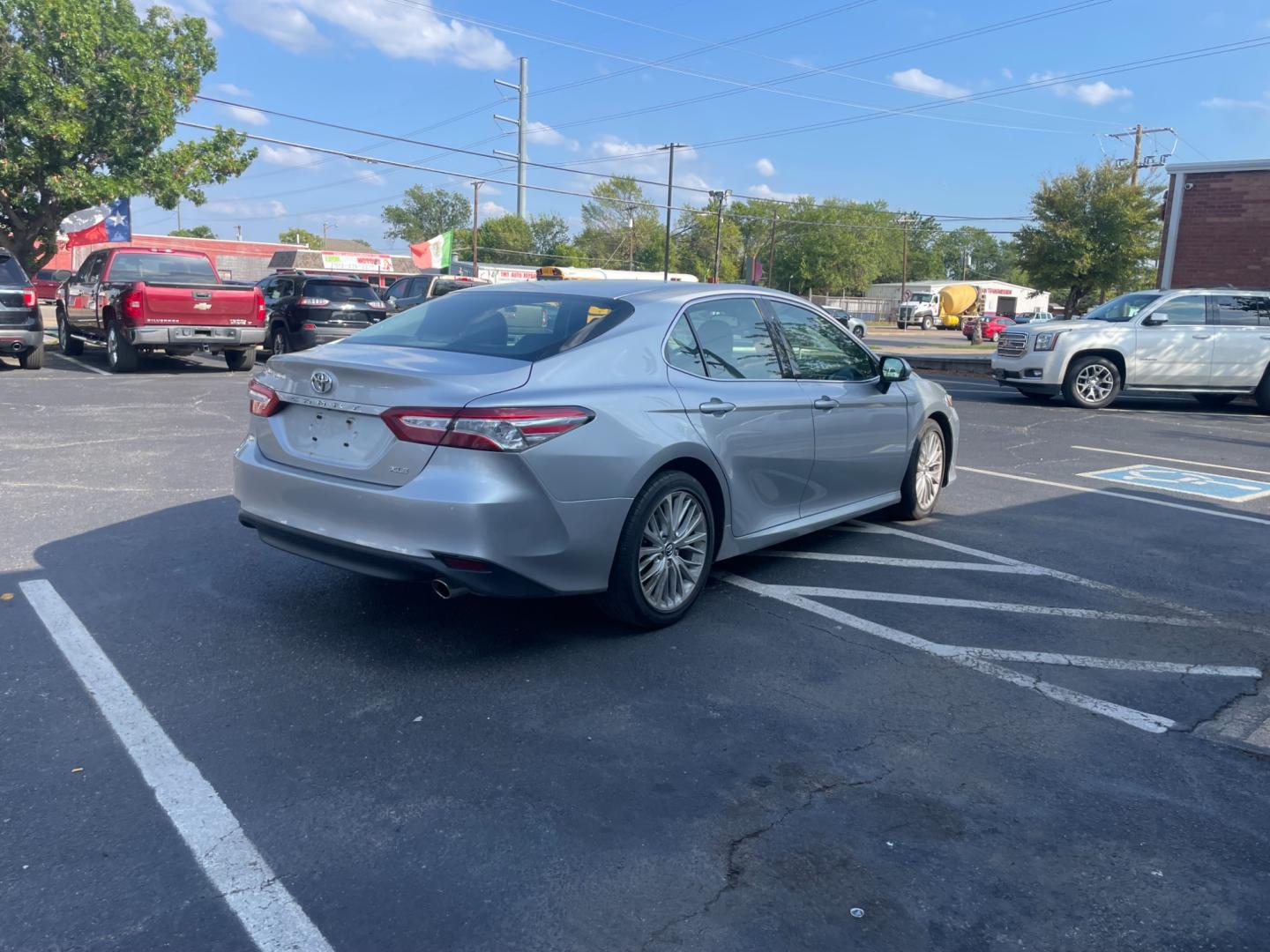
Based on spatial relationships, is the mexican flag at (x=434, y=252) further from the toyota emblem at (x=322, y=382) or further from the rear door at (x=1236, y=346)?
the toyota emblem at (x=322, y=382)

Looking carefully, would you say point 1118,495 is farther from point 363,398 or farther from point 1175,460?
point 363,398

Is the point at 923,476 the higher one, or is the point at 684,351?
the point at 684,351

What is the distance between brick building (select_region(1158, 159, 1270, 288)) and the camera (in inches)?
828

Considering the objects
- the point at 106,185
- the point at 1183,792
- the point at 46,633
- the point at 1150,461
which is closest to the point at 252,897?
the point at 46,633

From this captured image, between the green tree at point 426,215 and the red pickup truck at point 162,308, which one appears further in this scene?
the green tree at point 426,215

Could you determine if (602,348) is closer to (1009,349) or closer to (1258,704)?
(1258,704)

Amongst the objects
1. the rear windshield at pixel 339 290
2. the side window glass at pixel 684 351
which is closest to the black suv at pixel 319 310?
the rear windshield at pixel 339 290

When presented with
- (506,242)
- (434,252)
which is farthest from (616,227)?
(434,252)

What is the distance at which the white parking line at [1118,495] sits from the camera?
24.8 feet

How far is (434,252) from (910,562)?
1509 inches

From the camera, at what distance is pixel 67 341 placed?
1748cm

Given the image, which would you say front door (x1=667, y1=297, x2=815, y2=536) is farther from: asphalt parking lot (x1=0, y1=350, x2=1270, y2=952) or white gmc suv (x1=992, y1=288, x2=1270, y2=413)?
white gmc suv (x1=992, y1=288, x2=1270, y2=413)

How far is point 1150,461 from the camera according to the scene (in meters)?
10.0

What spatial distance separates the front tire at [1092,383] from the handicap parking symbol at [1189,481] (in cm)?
544
